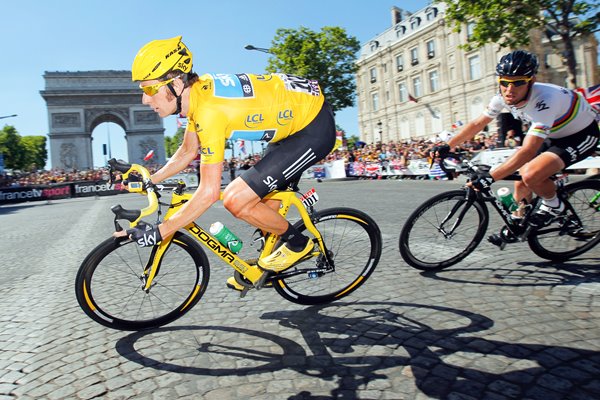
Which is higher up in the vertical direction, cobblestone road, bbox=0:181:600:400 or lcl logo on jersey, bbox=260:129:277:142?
lcl logo on jersey, bbox=260:129:277:142

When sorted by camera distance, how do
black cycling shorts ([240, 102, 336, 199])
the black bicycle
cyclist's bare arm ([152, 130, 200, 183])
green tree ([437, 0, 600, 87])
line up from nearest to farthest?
black cycling shorts ([240, 102, 336, 199]) < cyclist's bare arm ([152, 130, 200, 183]) < the black bicycle < green tree ([437, 0, 600, 87])

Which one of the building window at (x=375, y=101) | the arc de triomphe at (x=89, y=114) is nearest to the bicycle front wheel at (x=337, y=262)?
the building window at (x=375, y=101)

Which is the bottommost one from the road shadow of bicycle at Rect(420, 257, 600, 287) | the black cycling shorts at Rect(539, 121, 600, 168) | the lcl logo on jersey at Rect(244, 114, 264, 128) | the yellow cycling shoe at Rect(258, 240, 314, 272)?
the road shadow of bicycle at Rect(420, 257, 600, 287)

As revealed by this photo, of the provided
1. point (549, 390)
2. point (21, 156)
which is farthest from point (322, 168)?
point (21, 156)

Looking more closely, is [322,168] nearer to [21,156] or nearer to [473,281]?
[473,281]

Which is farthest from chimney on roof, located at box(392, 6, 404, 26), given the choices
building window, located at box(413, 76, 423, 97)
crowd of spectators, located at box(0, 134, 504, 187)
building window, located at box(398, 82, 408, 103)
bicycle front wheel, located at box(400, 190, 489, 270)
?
bicycle front wheel, located at box(400, 190, 489, 270)

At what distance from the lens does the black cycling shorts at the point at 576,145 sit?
3.89 metres

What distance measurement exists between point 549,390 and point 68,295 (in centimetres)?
401

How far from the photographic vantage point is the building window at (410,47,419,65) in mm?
54844

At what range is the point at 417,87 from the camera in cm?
5516

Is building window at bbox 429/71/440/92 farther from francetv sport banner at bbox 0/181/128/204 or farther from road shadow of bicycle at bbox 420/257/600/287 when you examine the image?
road shadow of bicycle at bbox 420/257/600/287

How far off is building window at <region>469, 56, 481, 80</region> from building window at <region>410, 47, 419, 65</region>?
9255 mm

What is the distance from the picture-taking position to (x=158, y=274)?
3.24 meters

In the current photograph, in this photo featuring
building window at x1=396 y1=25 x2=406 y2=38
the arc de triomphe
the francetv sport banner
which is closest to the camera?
the francetv sport banner
